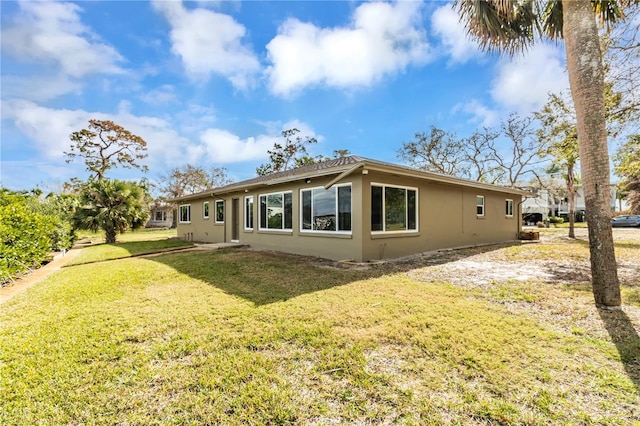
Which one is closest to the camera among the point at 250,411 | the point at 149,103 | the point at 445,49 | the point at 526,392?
the point at 250,411

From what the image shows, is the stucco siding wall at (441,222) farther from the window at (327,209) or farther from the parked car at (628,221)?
the parked car at (628,221)

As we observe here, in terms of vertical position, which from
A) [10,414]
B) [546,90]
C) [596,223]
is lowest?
[10,414]

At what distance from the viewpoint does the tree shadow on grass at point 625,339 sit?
103 inches

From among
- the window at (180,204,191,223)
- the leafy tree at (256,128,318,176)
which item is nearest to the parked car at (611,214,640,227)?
the leafy tree at (256,128,318,176)

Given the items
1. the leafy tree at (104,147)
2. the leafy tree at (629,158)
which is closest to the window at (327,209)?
the leafy tree at (629,158)

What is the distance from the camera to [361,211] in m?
7.90

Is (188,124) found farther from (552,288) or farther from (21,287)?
(552,288)

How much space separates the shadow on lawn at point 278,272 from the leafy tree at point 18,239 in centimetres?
307

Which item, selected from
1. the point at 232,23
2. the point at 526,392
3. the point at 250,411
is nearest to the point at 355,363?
the point at 250,411

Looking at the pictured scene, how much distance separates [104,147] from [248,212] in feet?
85.1

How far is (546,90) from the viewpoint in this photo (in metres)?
15.0

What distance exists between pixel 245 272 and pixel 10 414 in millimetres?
4983

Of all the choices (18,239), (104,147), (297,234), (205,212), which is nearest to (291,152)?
(205,212)

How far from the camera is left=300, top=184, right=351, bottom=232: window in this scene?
8502 mm
